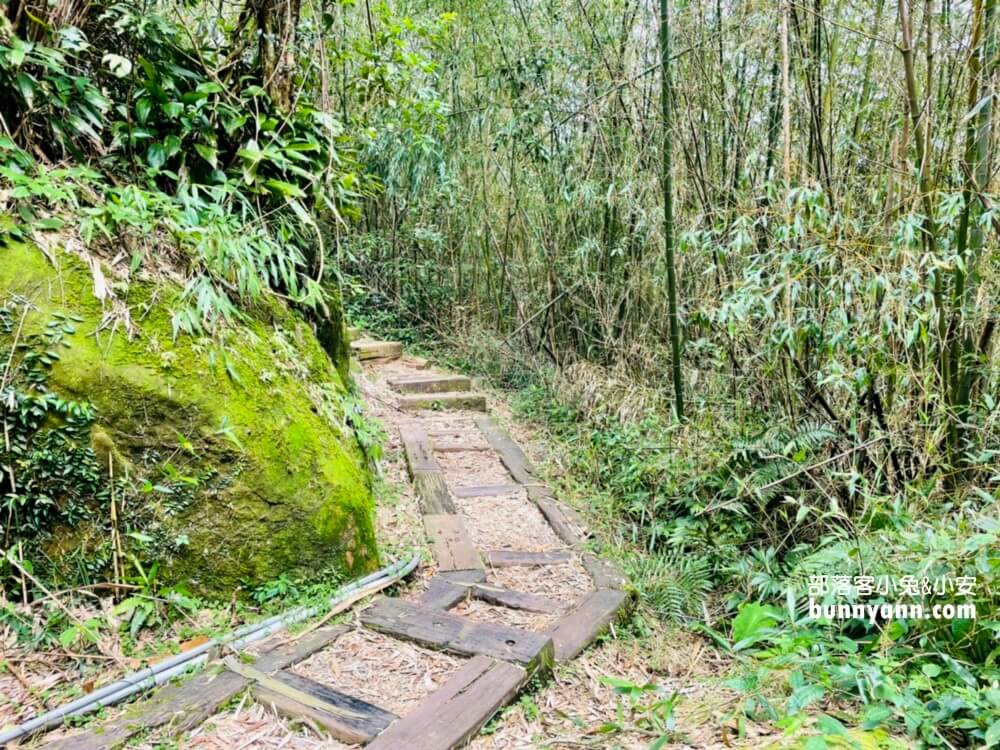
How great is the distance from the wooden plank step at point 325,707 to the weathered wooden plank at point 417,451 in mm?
1777

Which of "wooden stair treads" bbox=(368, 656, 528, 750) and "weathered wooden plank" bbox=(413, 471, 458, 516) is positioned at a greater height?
"weathered wooden plank" bbox=(413, 471, 458, 516)

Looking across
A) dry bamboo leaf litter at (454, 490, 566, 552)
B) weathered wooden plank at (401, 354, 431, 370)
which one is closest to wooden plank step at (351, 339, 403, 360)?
weathered wooden plank at (401, 354, 431, 370)

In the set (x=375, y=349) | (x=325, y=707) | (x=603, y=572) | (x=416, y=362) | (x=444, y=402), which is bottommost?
(x=603, y=572)

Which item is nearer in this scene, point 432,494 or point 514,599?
point 514,599

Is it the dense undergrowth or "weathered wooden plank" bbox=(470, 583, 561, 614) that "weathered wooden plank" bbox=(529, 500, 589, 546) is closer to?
the dense undergrowth

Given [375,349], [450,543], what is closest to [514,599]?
[450,543]

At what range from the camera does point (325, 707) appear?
5.15 feet

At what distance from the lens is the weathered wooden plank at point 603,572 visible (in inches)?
94.1

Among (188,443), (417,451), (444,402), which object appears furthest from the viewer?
(444,402)

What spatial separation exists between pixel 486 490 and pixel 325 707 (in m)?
1.87

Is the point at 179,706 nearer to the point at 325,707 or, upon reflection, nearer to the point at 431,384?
the point at 325,707

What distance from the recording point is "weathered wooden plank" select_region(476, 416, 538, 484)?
360cm

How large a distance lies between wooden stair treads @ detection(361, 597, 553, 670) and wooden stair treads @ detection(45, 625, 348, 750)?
0.29 m

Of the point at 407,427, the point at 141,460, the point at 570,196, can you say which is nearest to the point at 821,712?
the point at 141,460
